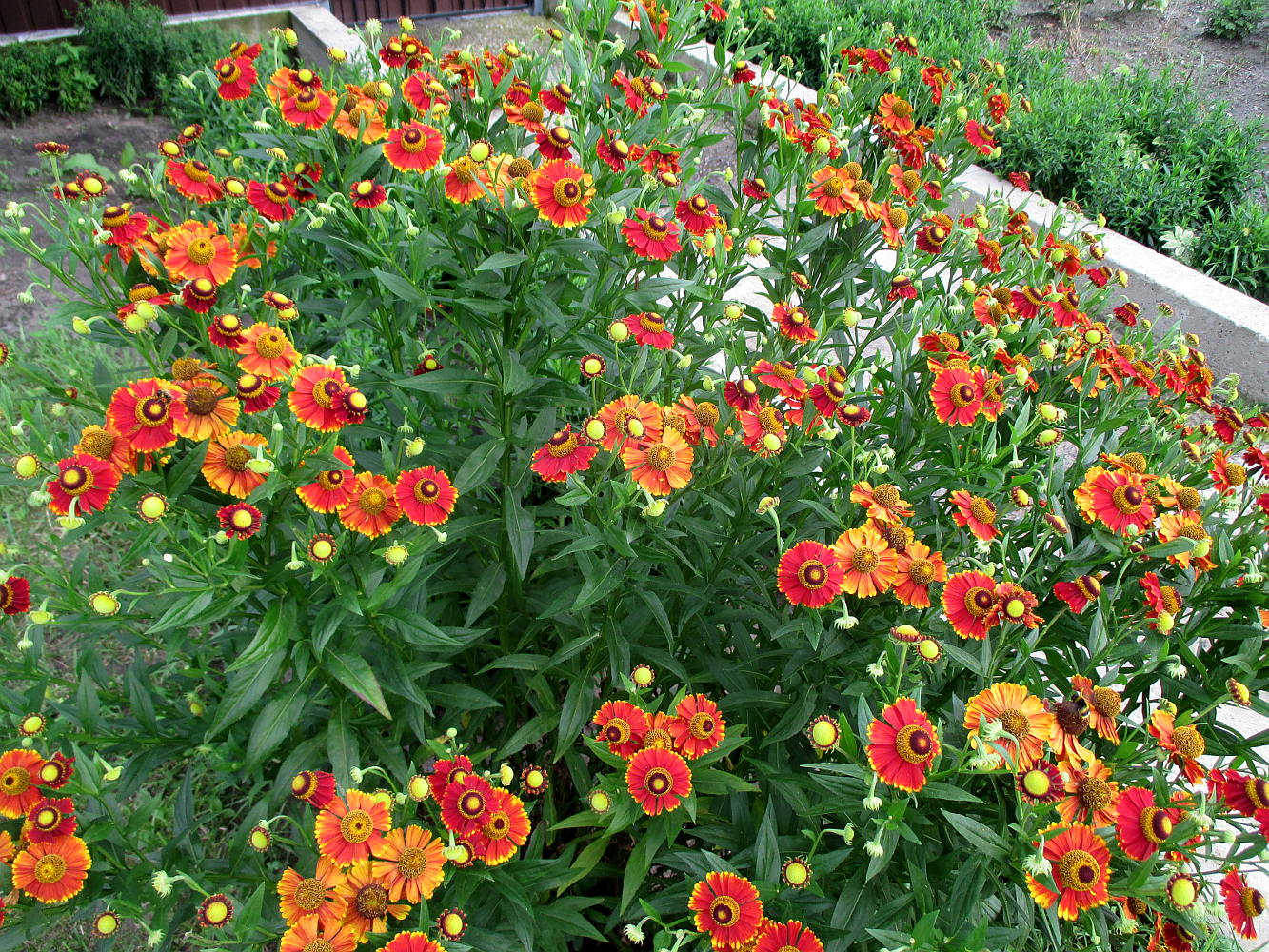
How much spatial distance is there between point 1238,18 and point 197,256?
26.2 ft

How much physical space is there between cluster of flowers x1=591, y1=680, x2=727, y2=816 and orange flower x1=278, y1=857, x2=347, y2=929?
0.37 metres

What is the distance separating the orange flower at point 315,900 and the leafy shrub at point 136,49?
5.48 metres

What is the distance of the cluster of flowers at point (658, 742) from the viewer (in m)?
1.28

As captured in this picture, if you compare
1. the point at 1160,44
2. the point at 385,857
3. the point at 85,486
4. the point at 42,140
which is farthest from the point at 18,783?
the point at 1160,44

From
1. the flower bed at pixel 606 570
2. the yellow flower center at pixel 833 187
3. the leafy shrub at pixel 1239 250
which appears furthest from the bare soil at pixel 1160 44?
the flower bed at pixel 606 570

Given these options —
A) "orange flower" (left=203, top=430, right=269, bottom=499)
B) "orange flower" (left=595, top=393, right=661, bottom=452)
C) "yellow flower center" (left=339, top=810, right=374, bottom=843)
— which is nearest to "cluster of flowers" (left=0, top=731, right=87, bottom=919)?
"yellow flower center" (left=339, top=810, right=374, bottom=843)

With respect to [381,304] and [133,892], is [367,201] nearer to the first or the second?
[381,304]

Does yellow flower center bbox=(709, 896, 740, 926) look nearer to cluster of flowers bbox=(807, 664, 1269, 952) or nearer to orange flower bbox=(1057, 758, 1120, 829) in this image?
cluster of flowers bbox=(807, 664, 1269, 952)

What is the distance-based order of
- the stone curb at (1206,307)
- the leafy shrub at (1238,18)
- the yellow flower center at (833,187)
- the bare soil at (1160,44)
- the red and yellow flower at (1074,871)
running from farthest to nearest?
the leafy shrub at (1238,18), the bare soil at (1160,44), the stone curb at (1206,307), the yellow flower center at (833,187), the red and yellow flower at (1074,871)

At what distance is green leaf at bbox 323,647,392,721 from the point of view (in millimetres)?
1323

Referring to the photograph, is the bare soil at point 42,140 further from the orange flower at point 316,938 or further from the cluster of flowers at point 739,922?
the cluster of flowers at point 739,922

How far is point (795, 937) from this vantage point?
1184mm

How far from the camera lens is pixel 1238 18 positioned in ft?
21.4

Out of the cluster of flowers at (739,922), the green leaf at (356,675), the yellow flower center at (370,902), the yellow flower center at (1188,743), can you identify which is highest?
the yellow flower center at (1188,743)
